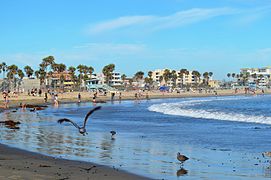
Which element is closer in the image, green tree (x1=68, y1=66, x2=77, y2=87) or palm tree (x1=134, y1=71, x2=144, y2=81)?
green tree (x1=68, y1=66, x2=77, y2=87)

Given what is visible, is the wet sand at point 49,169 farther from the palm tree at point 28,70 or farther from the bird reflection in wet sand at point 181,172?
the palm tree at point 28,70

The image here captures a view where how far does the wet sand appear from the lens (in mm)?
9555

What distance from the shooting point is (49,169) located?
10.5 m

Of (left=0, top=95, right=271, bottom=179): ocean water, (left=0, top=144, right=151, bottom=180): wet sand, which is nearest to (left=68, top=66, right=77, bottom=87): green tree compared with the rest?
(left=0, top=95, right=271, bottom=179): ocean water

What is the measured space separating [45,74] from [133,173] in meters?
123

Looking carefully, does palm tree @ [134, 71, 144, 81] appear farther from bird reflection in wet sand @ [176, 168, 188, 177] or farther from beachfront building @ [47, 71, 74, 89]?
bird reflection in wet sand @ [176, 168, 188, 177]

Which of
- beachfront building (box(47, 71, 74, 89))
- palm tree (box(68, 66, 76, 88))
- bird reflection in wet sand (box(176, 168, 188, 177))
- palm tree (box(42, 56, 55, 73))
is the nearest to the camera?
bird reflection in wet sand (box(176, 168, 188, 177))

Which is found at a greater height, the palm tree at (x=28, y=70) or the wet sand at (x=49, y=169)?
the palm tree at (x=28, y=70)

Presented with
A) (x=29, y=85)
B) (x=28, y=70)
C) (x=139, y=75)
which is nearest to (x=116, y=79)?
(x=139, y=75)

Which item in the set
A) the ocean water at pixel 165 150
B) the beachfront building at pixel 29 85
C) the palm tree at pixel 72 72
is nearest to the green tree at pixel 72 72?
the palm tree at pixel 72 72

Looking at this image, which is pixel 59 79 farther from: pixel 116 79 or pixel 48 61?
pixel 116 79

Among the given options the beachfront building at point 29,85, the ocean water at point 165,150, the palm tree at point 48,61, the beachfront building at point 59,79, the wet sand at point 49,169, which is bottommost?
the ocean water at point 165,150

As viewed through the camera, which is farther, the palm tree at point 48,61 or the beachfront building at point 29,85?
the palm tree at point 48,61

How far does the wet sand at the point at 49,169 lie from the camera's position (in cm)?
955
